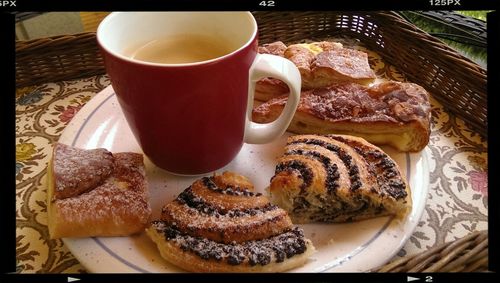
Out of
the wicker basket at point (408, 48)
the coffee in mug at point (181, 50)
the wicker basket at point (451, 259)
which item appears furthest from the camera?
the wicker basket at point (408, 48)

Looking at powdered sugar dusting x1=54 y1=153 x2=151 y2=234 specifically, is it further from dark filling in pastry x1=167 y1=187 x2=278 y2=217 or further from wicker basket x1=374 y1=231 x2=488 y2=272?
wicker basket x1=374 y1=231 x2=488 y2=272

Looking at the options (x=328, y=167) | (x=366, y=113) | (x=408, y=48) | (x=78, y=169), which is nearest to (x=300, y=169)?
(x=328, y=167)

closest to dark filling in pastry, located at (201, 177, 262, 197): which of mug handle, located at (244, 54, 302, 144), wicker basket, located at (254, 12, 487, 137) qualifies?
mug handle, located at (244, 54, 302, 144)

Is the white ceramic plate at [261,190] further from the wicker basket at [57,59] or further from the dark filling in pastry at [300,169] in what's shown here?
the wicker basket at [57,59]

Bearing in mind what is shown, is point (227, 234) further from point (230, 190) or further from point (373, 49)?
point (373, 49)

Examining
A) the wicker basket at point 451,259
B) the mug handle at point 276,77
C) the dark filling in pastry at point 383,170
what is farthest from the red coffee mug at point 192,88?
the wicker basket at point 451,259
